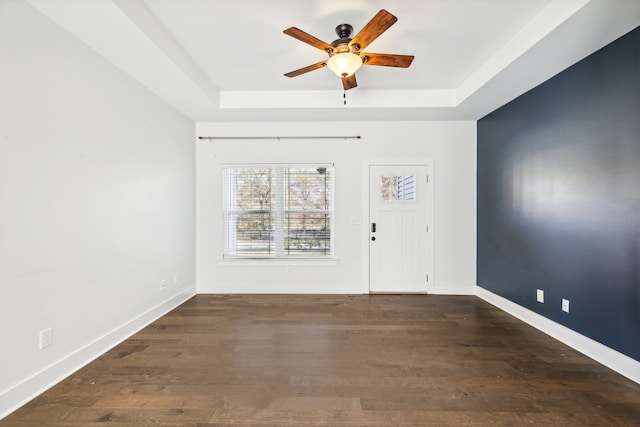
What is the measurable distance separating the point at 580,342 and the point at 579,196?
129cm

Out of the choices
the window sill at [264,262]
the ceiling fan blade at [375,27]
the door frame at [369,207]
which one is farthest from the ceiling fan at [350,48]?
the window sill at [264,262]

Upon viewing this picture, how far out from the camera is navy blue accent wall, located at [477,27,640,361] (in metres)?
1.98

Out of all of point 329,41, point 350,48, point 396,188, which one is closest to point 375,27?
point 350,48

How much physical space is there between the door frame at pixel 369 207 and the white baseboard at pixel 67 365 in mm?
2739

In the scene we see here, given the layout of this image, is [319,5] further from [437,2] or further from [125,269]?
[125,269]

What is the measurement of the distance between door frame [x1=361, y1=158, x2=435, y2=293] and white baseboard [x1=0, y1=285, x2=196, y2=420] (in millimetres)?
2739

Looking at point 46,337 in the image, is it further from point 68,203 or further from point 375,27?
point 375,27

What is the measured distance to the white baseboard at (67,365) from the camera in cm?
164

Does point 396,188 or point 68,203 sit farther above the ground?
point 396,188

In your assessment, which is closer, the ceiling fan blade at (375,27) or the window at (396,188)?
the ceiling fan blade at (375,27)

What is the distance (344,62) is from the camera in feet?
6.83

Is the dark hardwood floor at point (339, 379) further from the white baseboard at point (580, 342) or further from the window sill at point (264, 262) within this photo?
the window sill at point (264, 262)

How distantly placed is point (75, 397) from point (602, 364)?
12.9 ft

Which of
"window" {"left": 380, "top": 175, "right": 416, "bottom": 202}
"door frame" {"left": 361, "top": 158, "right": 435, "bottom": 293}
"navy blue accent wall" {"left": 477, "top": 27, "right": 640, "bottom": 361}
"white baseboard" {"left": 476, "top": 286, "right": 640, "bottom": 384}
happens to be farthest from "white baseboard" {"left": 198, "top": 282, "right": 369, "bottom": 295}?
"navy blue accent wall" {"left": 477, "top": 27, "right": 640, "bottom": 361}
